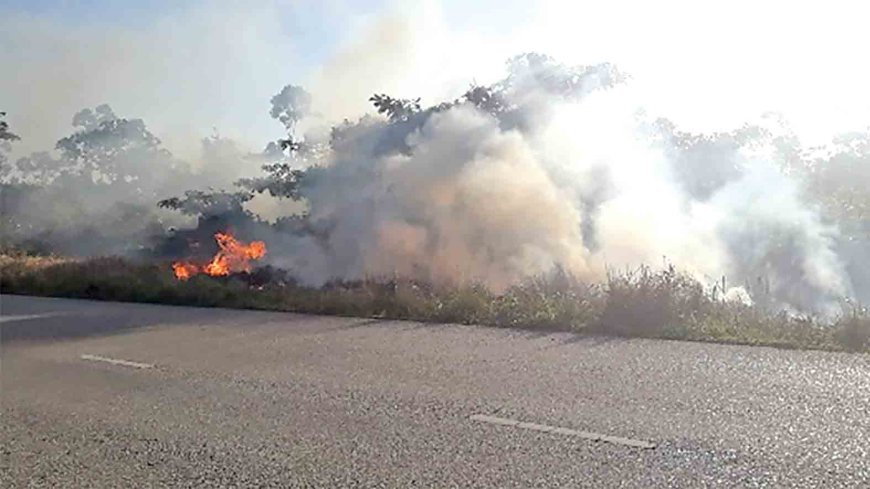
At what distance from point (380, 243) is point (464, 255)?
1.91 m

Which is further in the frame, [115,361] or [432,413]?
[115,361]

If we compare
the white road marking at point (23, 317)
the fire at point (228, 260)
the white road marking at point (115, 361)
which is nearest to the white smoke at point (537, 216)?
the fire at point (228, 260)

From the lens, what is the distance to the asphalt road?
17.0 feet

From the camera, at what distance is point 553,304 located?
1263 cm

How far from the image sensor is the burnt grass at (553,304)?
10.5 m

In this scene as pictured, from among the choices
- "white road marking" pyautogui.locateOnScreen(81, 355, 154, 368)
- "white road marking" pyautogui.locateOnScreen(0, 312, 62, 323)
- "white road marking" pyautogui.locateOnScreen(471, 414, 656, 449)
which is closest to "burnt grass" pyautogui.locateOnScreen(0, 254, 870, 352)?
"white road marking" pyautogui.locateOnScreen(0, 312, 62, 323)

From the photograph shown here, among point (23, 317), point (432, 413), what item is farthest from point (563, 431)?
point (23, 317)

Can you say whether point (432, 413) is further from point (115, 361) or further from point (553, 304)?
point (553, 304)

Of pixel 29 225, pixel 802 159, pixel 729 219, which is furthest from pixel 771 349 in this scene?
pixel 29 225

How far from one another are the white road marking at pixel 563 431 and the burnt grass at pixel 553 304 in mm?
4582

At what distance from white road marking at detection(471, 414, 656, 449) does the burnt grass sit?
180 inches

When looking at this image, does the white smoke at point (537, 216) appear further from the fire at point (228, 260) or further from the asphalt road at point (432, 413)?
the asphalt road at point (432, 413)

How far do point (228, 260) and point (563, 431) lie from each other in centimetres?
1653

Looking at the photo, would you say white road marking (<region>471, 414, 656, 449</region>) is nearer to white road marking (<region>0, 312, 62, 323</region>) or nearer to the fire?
white road marking (<region>0, 312, 62, 323</region>)
